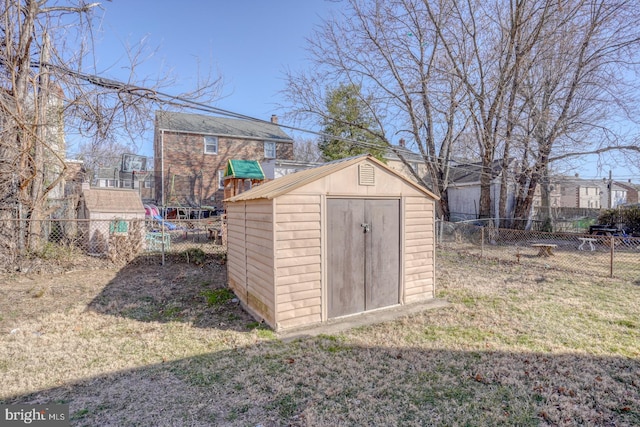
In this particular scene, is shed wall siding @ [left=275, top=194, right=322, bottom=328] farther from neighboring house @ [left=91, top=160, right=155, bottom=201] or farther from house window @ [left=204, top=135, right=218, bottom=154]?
neighboring house @ [left=91, top=160, right=155, bottom=201]

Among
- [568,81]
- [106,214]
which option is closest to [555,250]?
[568,81]

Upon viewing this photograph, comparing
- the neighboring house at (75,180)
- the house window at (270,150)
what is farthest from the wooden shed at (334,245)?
the house window at (270,150)

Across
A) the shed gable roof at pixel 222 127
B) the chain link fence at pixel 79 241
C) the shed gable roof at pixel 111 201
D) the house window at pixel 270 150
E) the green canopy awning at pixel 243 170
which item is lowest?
the chain link fence at pixel 79 241

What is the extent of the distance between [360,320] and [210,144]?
61.8ft

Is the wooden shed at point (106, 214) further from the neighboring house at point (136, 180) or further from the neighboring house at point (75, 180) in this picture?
the neighboring house at point (136, 180)

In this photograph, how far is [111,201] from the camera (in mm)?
10156

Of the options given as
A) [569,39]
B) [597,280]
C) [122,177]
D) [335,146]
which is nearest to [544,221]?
[569,39]

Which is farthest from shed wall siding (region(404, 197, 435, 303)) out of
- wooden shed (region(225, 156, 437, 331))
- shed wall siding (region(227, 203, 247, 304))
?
shed wall siding (region(227, 203, 247, 304))

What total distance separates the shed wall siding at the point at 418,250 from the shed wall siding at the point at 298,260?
1768 mm

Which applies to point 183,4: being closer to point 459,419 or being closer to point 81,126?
point 81,126

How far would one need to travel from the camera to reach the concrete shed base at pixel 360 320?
4469 mm

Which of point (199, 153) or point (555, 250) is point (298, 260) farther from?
point (199, 153)

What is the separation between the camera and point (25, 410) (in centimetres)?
284

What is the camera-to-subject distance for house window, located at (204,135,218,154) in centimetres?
2084
